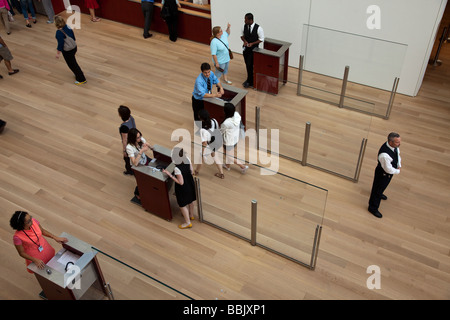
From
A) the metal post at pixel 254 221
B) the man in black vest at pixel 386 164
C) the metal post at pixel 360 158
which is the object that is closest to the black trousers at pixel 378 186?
the man in black vest at pixel 386 164

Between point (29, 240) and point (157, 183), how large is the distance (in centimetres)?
177

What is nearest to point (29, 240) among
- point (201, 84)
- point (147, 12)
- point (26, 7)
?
point (201, 84)

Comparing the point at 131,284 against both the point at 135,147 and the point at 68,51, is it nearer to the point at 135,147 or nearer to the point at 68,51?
the point at 135,147

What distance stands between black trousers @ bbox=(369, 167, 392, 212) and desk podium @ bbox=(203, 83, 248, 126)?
2451 millimetres

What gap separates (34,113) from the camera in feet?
27.9

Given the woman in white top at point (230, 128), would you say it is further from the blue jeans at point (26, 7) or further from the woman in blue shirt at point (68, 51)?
the blue jeans at point (26, 7)

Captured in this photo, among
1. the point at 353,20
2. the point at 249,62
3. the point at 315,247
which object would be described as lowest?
the point at 315,247

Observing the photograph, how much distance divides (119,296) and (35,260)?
0.99 meters

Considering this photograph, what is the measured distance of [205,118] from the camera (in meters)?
6.23

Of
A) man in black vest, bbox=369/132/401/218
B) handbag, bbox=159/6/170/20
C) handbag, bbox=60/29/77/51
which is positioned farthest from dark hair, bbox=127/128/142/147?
handbag, bbox=159/6/170/20

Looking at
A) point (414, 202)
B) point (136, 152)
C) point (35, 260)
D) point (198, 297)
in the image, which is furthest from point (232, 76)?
point (35, 260)

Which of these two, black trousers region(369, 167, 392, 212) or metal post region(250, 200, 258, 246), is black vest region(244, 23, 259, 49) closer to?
→ black trousers region(369, 167, 392, 212)

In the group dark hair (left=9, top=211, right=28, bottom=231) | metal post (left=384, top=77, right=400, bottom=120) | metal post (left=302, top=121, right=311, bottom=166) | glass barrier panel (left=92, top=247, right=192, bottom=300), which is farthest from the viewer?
metal post (left=384, top=77, right=400, bottom=120)

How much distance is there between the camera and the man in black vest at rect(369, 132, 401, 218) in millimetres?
5669
